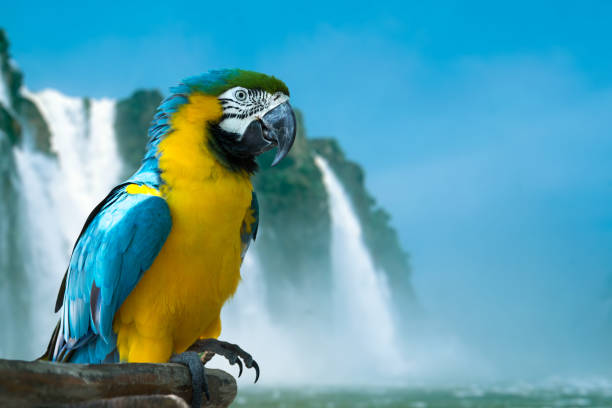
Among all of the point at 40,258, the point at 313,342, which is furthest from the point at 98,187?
the point at 313,342

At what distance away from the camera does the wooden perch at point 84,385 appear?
1.24 metres

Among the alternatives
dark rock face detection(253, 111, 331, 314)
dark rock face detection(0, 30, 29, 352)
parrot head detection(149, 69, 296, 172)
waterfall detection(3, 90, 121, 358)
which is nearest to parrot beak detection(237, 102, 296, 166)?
parrot head detection(149, 69, 296, 172)

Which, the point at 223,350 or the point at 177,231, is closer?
the point at 177,231

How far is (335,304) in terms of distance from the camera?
116ft

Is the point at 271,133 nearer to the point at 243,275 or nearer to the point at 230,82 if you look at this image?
the point at 230,82

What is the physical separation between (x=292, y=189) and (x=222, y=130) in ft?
96.6

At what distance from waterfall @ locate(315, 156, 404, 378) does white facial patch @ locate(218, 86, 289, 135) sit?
32829 mm

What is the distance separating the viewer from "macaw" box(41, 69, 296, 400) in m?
1.97

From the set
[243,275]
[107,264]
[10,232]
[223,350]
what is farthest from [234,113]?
[243,275]

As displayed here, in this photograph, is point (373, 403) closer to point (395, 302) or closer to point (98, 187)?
point (98, 187)

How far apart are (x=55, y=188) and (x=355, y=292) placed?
21.2 m


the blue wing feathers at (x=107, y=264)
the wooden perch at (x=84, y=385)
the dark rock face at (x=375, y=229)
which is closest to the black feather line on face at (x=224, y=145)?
the blue wing feathers at (x=107, y=264)

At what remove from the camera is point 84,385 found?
1335mm

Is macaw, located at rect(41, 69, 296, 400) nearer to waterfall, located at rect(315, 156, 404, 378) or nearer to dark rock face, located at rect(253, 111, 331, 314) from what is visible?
dark rock face, located at rect(253, 111, 331, 314)
